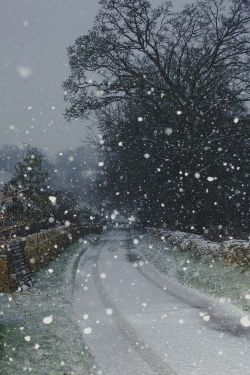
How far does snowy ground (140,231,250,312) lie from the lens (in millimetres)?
10888

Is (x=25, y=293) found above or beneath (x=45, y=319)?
above

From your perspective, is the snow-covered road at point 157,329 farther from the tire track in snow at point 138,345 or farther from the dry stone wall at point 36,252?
the dry stone wall at point 36,252

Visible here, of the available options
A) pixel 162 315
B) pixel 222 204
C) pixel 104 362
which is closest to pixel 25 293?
pixel 162 315

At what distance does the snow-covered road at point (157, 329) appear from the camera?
6664 millimetres

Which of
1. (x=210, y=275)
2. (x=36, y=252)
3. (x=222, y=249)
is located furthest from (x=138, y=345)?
(x=36, y=252)

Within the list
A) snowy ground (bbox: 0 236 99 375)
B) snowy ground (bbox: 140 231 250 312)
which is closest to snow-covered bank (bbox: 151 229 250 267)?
snowy ground (bbox: 140 231 250 312)

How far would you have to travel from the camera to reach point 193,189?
2205cm

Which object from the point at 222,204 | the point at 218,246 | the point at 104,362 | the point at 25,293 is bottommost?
the point at 104,362

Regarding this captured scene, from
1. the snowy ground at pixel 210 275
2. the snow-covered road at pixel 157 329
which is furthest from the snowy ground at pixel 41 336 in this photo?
the snowy ground at pixel 210 275

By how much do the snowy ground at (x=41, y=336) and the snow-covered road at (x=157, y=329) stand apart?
288 millimetres

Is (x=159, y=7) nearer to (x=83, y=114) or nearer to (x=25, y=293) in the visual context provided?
(x=83, y=114)

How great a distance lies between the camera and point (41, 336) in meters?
8.20

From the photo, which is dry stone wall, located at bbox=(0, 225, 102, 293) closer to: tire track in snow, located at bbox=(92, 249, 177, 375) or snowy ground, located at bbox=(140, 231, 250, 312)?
tire track in snow, located at bbox=(92, 249, 177, 375)

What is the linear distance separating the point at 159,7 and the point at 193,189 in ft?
27.9
